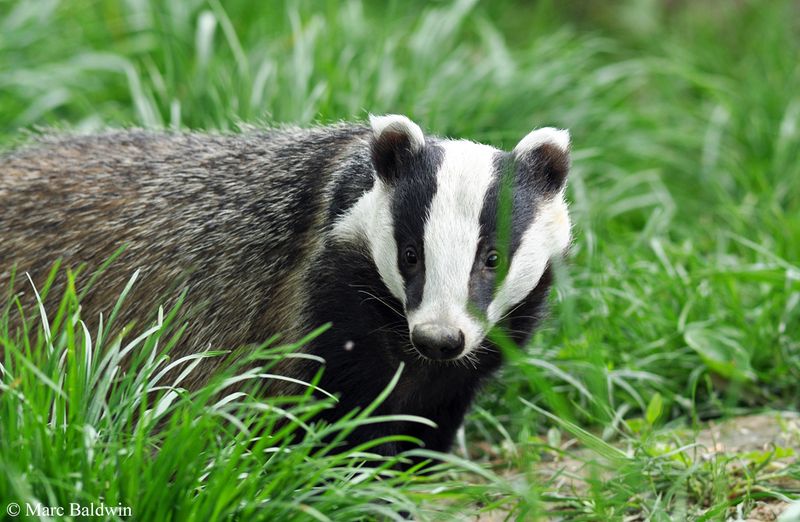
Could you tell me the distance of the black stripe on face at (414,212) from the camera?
3.53 m

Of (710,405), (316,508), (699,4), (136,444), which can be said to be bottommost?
(710,405)

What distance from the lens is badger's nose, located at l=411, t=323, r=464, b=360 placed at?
3.32 metres

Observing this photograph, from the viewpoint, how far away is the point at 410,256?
3592mm

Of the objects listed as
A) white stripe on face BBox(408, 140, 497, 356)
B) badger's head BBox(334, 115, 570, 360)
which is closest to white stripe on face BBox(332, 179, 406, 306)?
badger's head BBox(334, 115, 570, 360)

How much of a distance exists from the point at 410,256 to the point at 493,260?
29 cm

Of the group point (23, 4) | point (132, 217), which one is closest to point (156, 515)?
point (132, 217)

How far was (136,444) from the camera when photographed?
115 inches

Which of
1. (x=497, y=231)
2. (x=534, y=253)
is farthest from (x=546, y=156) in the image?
(x=497, y=231)

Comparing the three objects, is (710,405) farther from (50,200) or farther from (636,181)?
(50,200)

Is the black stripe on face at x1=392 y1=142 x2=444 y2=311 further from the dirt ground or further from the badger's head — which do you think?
the dirt ground

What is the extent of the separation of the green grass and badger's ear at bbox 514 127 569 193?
25.6 inches

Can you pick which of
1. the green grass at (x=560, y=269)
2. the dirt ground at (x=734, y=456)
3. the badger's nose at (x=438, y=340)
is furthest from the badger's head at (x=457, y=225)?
the dirt ground at (x=734, y=456)

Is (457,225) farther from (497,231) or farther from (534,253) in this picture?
(534,253)

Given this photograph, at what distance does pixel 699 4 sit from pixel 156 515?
8.11 meters
